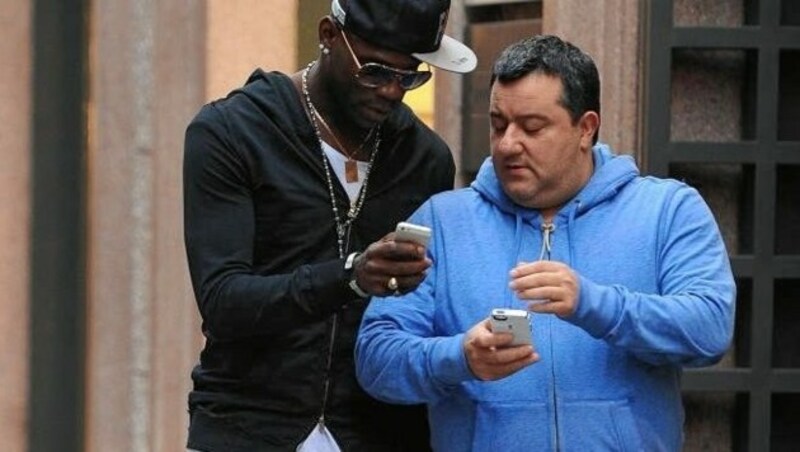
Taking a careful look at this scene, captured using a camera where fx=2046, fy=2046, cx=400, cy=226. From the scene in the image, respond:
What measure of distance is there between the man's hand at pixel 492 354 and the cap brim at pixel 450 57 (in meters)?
0.58

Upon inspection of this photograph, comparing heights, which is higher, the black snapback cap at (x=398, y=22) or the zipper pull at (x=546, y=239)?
the black snapback cap at (x=398, y=22)

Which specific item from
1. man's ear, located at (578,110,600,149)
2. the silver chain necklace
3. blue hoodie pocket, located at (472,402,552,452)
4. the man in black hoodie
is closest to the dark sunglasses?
the man in black hoodie

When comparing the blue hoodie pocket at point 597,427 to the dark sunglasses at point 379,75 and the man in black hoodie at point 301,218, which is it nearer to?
the man in black hoodie at point 301,218

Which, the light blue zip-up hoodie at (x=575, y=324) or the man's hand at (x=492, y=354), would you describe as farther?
the light blue zip-up hoodie at (x=575, y=324)

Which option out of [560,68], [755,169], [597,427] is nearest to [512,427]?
[597,427]

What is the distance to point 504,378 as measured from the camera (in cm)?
375

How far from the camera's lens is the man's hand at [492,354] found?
140 inches

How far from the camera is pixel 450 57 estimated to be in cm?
397

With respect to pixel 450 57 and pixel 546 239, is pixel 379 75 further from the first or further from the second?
pixel 546 239

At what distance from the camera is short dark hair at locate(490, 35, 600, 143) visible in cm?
385

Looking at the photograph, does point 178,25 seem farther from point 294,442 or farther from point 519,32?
point 294,442

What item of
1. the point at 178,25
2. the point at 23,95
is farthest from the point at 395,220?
the point at 23,95

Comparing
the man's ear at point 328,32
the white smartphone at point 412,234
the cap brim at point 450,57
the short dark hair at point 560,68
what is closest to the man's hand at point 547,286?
the white smartphone at point 412,234

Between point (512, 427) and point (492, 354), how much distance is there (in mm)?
258
